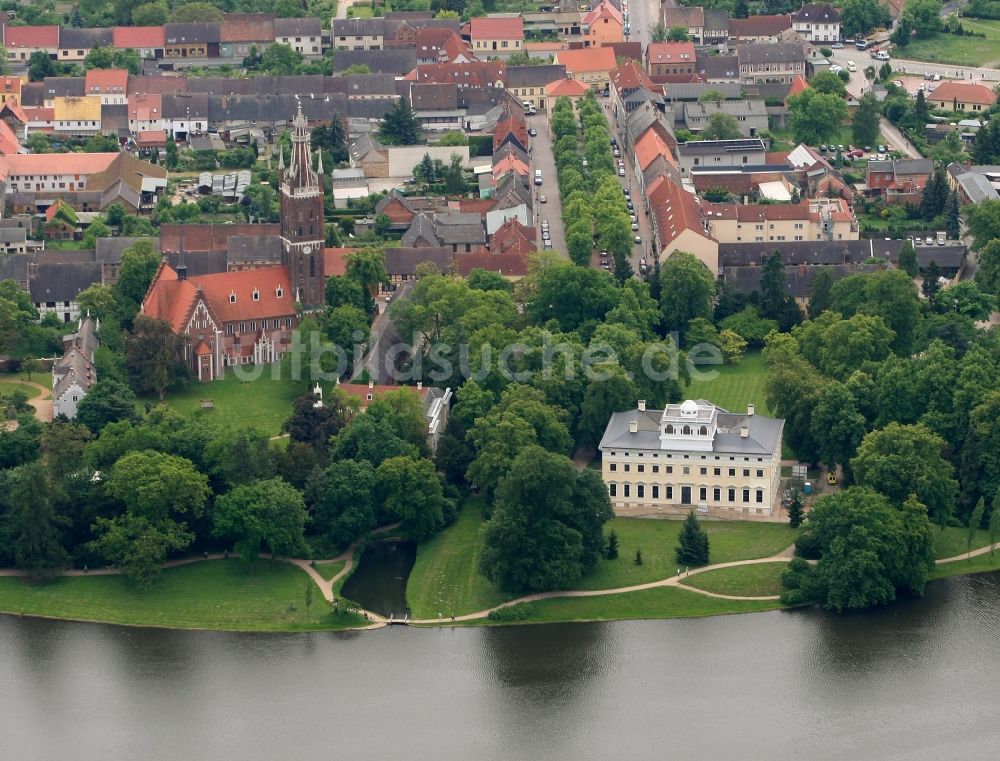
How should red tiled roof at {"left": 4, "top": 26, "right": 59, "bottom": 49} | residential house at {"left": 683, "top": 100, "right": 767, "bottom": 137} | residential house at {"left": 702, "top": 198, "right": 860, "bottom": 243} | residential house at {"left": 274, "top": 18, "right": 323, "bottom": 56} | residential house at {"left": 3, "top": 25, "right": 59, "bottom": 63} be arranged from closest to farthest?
residential house at {"left": 702, "top": 198, "right": 860, "bottom": 243}, residential house at {"left": 683, "top": 100, "right": 767, "bottom": 137}, residential house at {"left": 3, "top": 25, "right": 59, "bottom": 63}, red tiled roof at {"left": 4, "top": 26, "right": 59, "bottom": 49}, residential house at {"left": 274, "top": 18, "right": 323, "bottom": 56}

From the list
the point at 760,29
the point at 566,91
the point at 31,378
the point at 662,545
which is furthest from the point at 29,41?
the point at 662,545

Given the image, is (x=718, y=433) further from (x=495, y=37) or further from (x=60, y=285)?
(x=495, y=37)

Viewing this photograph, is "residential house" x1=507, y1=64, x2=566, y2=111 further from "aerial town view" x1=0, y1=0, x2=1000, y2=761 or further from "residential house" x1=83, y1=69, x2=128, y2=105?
"residential house" x1=83, y1=69, x2=128, y2=105

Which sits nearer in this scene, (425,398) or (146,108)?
(425,398)

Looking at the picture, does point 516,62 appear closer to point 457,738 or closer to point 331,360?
point 331,360

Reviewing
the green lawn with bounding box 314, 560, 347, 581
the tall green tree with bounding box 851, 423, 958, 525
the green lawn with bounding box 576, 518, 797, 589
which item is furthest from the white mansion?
the green lawn with bounding box 314, 560, 347, 581

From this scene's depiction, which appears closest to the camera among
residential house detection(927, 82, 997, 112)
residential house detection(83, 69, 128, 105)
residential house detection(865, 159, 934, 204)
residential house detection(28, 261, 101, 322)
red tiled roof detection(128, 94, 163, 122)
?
residential house detection(28, 261, 101, 322)

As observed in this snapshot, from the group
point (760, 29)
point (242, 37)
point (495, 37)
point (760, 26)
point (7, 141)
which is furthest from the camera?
point (760, 26)
